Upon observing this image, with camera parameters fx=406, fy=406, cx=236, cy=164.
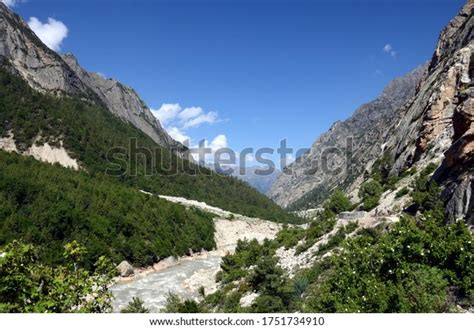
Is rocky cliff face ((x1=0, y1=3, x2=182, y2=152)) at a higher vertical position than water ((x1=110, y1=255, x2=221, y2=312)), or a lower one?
higher

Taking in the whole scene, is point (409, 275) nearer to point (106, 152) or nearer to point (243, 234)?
point (243, 234)

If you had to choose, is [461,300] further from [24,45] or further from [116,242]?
[24,45]

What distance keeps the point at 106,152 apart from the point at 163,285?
79.8m

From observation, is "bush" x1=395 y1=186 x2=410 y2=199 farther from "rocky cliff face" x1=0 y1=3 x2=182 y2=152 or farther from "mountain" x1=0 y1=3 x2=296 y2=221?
"rocky cliff face" x1=0 y1=3 x2=182 y2=152

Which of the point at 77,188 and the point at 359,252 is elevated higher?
the point at 77,188

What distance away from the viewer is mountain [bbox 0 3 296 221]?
3991 inches

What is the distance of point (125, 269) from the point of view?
47219 millimetres

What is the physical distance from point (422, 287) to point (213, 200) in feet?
382

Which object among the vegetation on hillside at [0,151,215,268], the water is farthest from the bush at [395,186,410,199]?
the vegetation on hillside at [0,151,215,268]

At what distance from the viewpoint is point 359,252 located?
53.7 ft

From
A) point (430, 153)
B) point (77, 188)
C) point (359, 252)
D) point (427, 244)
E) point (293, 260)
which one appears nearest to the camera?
point (427, 244)
